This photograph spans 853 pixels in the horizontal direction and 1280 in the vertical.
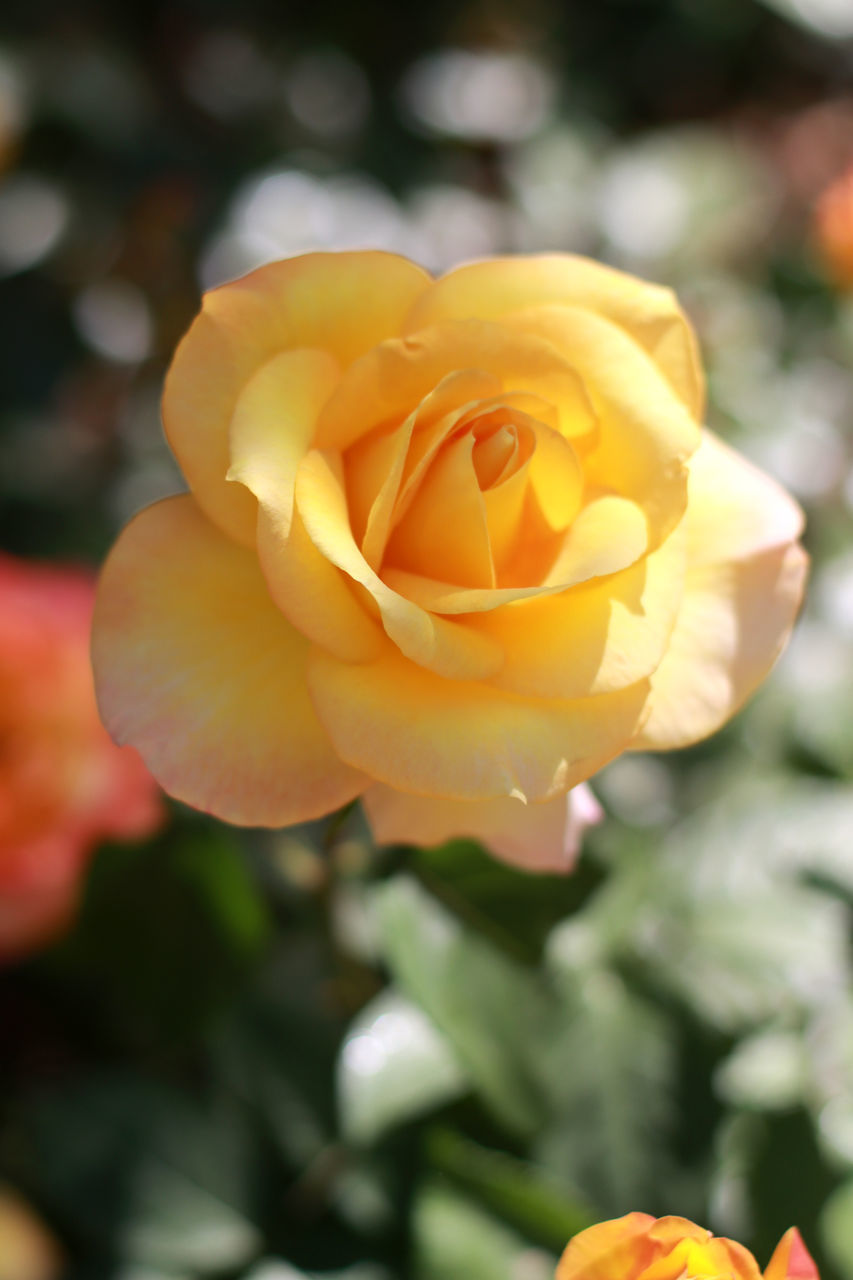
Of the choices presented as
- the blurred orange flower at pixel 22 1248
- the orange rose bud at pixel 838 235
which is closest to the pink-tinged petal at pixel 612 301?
the blurred orange flower at pixel 22 1248

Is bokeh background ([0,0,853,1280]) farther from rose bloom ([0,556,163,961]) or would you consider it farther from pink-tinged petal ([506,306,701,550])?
pink-tinged petal ([506,306,701,550])

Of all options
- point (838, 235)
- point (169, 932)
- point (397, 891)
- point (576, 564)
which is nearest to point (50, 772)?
point (169, 932)

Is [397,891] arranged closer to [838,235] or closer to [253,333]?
[253,333]

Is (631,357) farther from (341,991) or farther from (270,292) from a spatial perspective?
(341,991)

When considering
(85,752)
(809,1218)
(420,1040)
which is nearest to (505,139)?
(85,752)

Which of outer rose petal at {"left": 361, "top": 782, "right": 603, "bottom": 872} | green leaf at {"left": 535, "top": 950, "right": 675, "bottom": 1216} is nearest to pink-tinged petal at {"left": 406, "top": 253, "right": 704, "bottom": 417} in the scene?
outer rose petal at {"left": 361, "top": 782, "right": 603, "bottom": 872}
